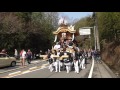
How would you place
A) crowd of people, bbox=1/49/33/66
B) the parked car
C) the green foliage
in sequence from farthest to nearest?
the green foliage, crowd of people, bbox=1/49/33/66, the parked car

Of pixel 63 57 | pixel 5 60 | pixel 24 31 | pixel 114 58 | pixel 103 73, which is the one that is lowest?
pixel 103 73

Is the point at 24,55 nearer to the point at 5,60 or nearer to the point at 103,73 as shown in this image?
the point at 5,60

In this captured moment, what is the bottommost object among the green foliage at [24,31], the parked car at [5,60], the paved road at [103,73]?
the paved road at [103,73]

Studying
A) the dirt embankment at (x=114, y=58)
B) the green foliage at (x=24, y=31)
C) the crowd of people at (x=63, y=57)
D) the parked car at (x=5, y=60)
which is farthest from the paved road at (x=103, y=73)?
the green foliage at (x=24, y=31)

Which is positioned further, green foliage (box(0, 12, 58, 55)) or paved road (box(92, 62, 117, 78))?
green foliage (box(0, 12, 58, 55))

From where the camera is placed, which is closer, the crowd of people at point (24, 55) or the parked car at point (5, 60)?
the parked car at point (5, 60)

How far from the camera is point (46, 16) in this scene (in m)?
73.7

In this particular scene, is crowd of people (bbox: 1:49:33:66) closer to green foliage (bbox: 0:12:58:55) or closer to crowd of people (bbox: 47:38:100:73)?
crowd of people (bbox: 47:38:100:73)

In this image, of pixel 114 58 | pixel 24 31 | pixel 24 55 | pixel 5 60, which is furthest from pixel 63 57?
pixel 24 31

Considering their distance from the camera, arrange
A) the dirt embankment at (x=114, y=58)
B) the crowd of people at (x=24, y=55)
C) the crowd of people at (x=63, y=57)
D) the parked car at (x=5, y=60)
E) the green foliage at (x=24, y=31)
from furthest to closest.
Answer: the green foliage at (x=24, y=31) → the crowd of people at (x=24, y=55) → the dirt embankment at (x=114, y=58) → the parked car at (x=5, y=60) → the crowd of people at (x=63, y=57)

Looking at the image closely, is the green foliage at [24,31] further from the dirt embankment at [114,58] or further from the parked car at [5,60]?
the parked car at [5,60]

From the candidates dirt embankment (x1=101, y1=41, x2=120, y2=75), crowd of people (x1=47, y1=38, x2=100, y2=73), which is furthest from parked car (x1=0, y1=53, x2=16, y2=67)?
dirt embankment (x1=101, y1=41, x2=120, y2=75)

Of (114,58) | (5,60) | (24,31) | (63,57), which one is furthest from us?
(24,31)
